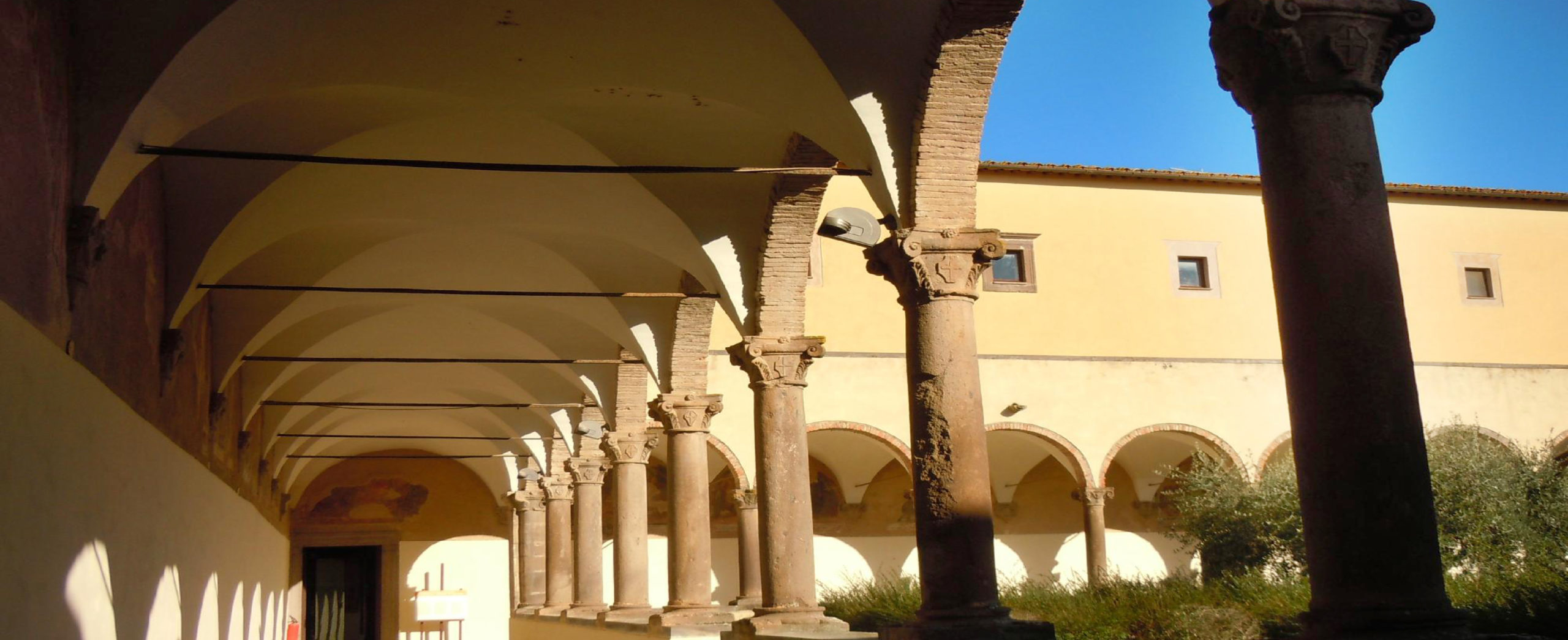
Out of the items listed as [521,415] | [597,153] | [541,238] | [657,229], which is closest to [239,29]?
[597,153]

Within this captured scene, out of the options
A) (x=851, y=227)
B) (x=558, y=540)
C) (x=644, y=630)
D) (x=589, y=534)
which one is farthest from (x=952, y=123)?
(x=558, y=540)

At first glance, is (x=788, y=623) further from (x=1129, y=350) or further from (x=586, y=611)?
(x=1129, y=350)

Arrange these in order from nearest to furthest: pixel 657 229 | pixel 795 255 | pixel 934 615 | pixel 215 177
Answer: pixel 934 615, pixel 215 177, pixel 795 255, pixel 657 229

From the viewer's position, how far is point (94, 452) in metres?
6.55

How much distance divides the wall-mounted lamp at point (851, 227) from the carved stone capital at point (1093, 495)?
1168 centimetres

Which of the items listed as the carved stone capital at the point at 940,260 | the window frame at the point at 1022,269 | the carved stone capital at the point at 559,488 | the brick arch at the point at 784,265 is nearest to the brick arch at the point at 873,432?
the window frame at the point at 1022,269

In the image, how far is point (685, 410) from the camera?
11.1 meters

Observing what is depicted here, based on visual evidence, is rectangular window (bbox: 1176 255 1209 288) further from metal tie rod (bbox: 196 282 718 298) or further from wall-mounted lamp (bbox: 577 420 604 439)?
metal tie rod (bbox: 196 282 718 298)

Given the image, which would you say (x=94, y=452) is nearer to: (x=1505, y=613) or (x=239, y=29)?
(x=239, y=29)

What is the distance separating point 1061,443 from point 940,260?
12676mm

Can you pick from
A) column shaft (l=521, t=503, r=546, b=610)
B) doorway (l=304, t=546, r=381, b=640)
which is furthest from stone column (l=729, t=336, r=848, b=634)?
doorway (l=304, t=546, r=381, b=640)

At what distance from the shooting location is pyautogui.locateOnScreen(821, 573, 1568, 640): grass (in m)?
6.91

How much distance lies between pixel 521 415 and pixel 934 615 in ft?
41.9

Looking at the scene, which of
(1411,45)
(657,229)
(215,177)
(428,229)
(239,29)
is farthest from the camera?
(428,229)
